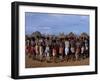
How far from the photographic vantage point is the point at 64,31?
1376 millimetres

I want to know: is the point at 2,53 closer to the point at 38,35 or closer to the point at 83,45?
the point at 38,35

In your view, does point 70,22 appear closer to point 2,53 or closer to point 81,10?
point 81,10

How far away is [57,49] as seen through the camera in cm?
136

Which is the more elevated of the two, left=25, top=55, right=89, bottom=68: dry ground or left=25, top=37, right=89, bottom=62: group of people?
left=25, top=37, right=89, bottom=62: group of people

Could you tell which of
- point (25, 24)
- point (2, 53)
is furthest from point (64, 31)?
point (2, 53)

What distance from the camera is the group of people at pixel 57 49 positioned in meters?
1.31

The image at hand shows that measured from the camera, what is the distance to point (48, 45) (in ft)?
4.40

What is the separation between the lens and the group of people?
1.31 m

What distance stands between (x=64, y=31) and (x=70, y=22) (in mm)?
53

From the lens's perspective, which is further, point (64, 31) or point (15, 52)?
point (64, 31)

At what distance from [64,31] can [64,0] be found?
0.15 meters

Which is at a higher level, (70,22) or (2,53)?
(70,22)

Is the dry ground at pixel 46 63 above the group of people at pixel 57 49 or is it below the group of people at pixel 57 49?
below

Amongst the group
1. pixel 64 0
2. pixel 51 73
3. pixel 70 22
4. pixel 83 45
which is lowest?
pixel 51 73
